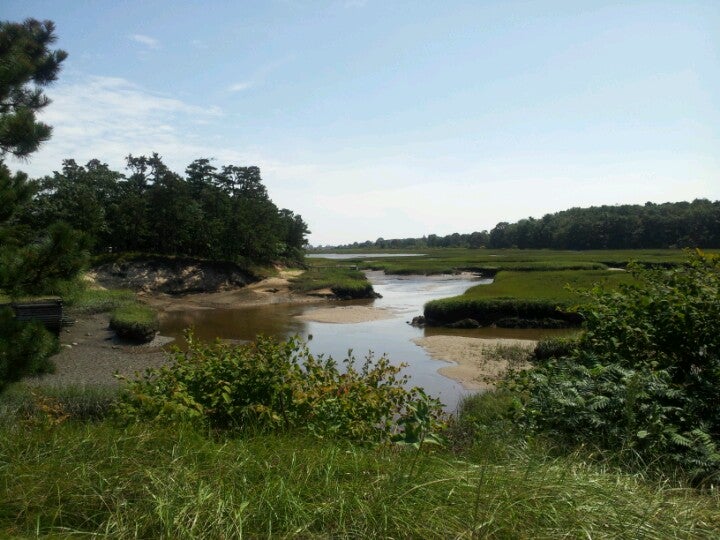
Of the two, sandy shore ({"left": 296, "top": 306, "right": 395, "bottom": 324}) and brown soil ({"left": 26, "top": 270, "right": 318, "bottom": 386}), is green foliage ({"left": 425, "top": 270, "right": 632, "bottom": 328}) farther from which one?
brown soil ({"left": 26, "top": 270, "right": 318, "bottom": 386})

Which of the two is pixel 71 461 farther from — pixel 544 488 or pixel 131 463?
pixel 544 488

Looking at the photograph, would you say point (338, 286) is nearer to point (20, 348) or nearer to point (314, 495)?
point (20, 348)

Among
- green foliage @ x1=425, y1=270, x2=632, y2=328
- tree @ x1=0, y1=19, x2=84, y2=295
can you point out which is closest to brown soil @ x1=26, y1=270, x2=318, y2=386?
tree @ x1=0, y1=19, x2=84, y2=295

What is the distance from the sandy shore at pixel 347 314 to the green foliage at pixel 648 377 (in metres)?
25.5

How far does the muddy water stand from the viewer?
18.1 m

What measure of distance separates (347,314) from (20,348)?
2889 cm

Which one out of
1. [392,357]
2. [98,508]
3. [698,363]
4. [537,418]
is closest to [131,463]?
[98,508]

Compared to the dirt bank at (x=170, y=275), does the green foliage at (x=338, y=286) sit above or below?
below

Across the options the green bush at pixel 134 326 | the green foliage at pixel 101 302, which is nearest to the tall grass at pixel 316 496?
the green bush at pixel 134 326

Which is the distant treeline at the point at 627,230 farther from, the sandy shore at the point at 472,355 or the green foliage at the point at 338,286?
the sandy shore at the point at 472,355

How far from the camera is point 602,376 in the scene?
5.20m

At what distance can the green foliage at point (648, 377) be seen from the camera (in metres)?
4.38

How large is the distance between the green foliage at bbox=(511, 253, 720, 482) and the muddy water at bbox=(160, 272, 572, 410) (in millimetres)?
7323

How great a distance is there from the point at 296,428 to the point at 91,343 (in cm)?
1960
